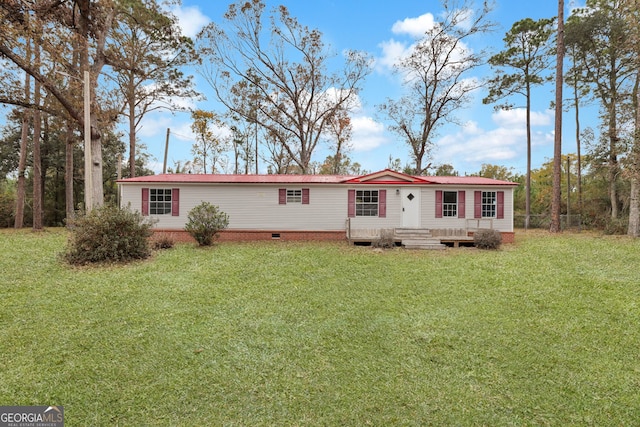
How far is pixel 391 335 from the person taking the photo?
4.98m

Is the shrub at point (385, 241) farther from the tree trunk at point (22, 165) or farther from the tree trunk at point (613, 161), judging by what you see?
the tree trunk at point (22, 165)

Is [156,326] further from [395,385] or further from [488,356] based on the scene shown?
[488,356]

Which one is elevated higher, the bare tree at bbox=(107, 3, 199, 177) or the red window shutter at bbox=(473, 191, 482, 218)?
the bare tree at bbox=(107, 3, 199, 177)

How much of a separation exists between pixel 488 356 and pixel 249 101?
24.0m

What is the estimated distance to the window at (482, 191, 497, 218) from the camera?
14133mm

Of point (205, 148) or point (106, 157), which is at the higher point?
point (205, 148)

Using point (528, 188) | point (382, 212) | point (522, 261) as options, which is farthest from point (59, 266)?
point (528, 188)

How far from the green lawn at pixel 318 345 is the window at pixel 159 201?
210 inches

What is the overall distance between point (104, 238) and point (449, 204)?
13373mm

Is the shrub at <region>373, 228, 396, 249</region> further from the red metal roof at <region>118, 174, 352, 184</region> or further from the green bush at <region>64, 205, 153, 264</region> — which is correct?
the green bush at <region>64, 205, 153, 264</region>

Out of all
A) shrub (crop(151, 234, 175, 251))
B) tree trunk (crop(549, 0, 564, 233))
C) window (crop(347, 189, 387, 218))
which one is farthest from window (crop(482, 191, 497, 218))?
shrub (crop(151, 234, 175, 251))

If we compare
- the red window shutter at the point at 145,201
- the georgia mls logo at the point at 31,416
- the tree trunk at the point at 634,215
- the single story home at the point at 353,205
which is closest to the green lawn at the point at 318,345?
the georgia mls logo at the point at 31,416

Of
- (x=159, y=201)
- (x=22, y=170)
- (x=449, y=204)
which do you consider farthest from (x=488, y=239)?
(x=22, y=170)

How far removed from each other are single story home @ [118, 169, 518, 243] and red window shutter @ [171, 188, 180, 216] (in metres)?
0.61
